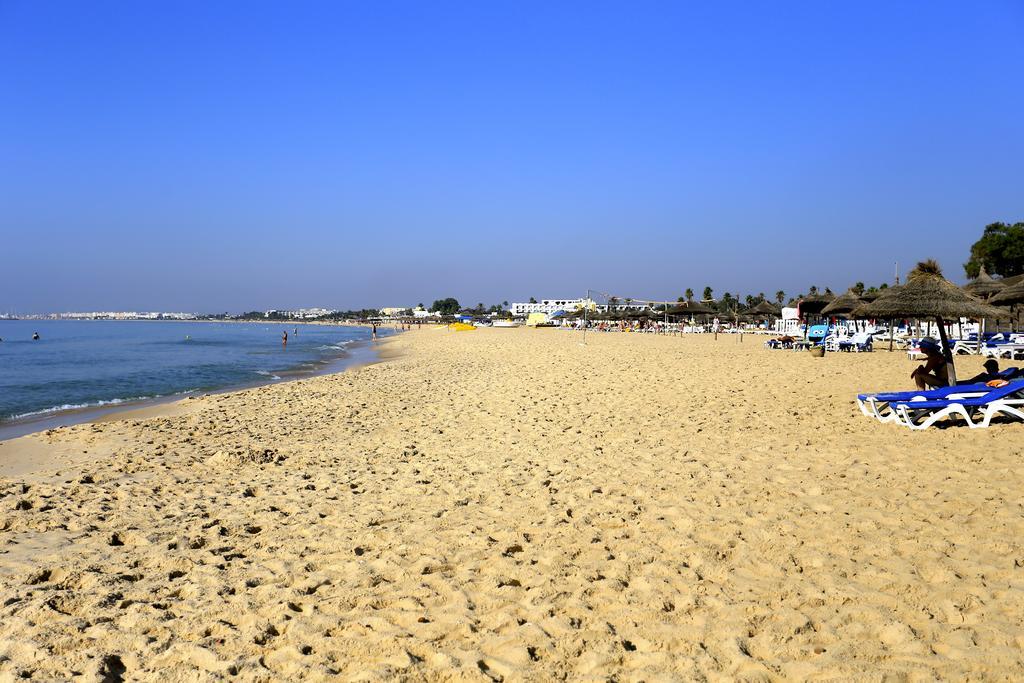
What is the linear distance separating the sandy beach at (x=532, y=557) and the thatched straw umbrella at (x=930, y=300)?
4.23 meters

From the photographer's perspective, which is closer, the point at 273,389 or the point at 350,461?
the point at 350,461

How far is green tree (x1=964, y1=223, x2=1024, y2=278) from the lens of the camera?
35469 millimetres

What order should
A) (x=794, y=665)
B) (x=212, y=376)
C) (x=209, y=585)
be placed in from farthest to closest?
1. (x=212, y=376)
2. (x=209, y=585)
3. (x=794, y=665)

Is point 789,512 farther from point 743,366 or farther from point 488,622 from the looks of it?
point 743,366

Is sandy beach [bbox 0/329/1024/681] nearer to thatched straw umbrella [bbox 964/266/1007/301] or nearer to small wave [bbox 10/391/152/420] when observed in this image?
small wave [bbox 10/391/152/420]

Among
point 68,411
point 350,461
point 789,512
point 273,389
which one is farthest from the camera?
point 273,389

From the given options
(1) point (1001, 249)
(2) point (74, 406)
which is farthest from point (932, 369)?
(1) point (1001, 249)

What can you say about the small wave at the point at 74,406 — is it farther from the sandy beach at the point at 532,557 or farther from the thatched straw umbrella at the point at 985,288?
the thatched straw umbrella at the point at 985,288

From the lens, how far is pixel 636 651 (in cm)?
270

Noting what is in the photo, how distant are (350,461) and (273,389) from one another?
8.57m

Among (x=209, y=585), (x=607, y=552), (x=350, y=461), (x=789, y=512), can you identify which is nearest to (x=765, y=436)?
(x=789, y=512)

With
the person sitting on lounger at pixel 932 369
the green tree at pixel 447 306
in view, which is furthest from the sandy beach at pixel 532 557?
the green tree at pixel 447 306

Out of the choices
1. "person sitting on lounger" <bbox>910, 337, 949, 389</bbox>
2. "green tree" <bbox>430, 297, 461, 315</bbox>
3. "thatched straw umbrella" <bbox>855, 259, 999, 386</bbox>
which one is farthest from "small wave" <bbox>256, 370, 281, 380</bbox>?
"green tree" <bbox>430, 297, 461, 315</bbox>

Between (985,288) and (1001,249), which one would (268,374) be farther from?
(1001,249)
